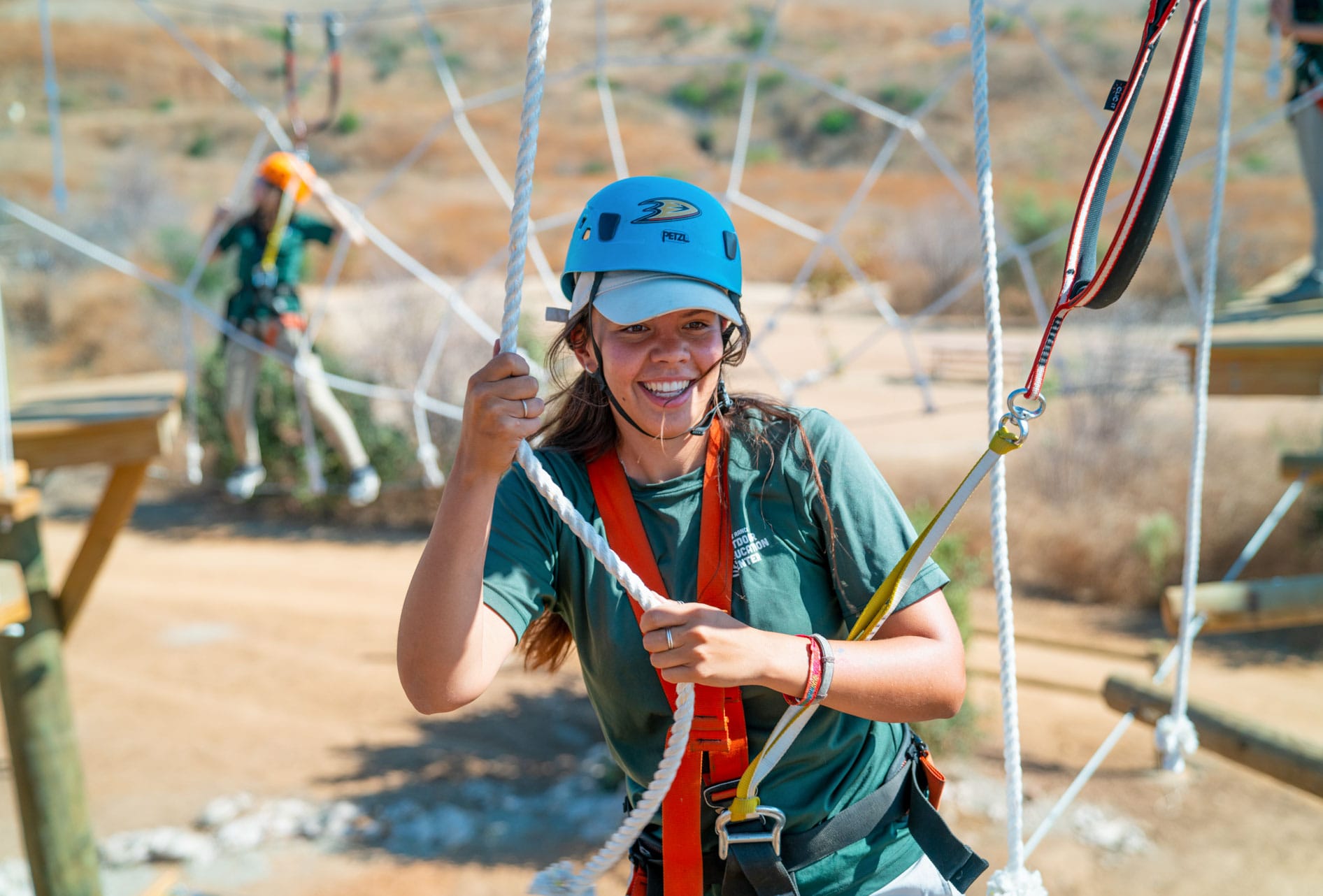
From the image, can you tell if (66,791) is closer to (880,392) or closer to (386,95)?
(880,392)

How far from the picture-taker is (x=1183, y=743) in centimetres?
256

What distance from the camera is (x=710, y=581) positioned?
4.26 ft

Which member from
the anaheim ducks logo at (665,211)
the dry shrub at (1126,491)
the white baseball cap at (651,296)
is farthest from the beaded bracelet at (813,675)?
the dry shrub at (1126,491)

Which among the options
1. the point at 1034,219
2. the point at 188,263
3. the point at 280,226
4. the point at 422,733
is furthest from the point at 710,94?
the point at 280,226

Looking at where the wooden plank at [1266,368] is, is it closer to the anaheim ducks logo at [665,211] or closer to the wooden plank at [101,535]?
the anaheim ducks logo at [665,211]

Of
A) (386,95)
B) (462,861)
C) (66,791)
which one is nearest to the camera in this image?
(66,791)

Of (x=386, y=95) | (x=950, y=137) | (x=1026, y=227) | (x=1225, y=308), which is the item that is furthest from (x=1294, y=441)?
(x=386, y=95)

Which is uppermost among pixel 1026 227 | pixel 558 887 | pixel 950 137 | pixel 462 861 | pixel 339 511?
pixel 950 137

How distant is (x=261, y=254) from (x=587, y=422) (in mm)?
3741

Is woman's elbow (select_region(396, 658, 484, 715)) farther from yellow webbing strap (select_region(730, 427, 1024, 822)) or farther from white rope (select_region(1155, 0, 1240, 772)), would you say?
white rope (select_region(1155, 0, 1240, 772))

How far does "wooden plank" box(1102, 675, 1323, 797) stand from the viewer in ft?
9.30

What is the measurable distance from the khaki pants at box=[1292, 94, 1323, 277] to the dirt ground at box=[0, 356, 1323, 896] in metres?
1.79

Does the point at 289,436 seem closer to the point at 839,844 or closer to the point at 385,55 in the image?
the point at 839,844

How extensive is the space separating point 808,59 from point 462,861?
34.5 meters
